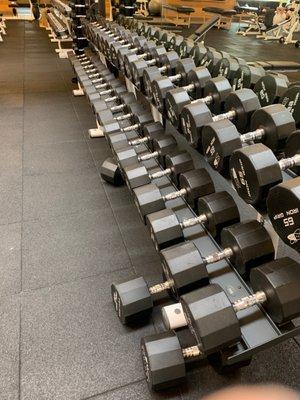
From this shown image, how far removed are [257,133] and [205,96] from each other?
500mm

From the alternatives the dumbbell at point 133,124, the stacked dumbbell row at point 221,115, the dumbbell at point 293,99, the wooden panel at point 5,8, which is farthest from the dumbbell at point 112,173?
the wooden panel at point 5,8

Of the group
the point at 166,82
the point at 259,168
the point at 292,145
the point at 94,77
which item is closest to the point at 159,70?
the point at 166,82

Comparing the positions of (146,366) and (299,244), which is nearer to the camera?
(299,244)

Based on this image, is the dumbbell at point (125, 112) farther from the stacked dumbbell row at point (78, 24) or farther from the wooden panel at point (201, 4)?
the wooden panel at point (201, 4)

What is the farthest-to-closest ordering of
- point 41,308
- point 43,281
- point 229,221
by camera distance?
point 43,281, point 41,308, point 229,221

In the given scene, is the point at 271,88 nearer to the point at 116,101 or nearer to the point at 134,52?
the point at 134,52

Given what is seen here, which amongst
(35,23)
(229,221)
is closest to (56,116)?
(229,221)

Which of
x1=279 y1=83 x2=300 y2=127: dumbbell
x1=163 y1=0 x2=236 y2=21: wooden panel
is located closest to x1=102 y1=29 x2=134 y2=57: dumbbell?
x1=279 y1=83 x2=300 y2=127: dumbbell

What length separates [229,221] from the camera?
112cm

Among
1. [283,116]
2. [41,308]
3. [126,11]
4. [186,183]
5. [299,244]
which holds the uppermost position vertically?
[126,11]

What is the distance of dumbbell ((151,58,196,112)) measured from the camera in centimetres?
144

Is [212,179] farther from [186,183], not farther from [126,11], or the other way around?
[126,11]

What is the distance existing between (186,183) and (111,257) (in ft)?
1.69

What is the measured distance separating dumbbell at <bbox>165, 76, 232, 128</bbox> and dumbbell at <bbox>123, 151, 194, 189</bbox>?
0.55 ft
